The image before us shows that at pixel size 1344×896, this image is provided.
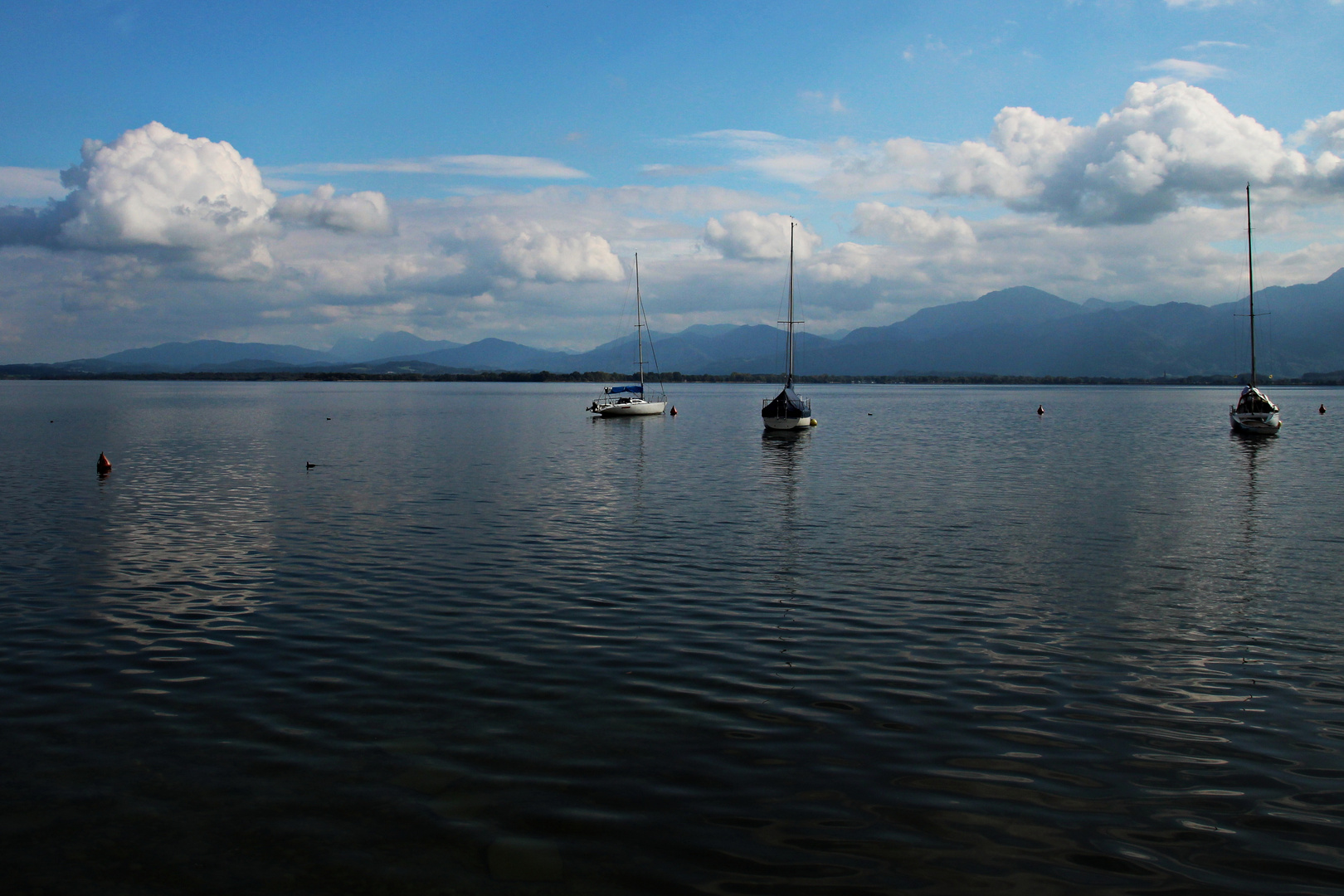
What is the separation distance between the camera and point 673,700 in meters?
12.8

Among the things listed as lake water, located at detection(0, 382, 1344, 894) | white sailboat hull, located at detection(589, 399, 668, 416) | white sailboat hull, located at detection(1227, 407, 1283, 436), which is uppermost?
white sailboat hull, located at detection(589, 399, 668, 416)

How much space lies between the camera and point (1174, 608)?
1831 centimetres

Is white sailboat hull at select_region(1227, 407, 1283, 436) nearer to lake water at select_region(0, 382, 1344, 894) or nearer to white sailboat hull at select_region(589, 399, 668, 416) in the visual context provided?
lake water at select_region(0, 382, 1344, 894)

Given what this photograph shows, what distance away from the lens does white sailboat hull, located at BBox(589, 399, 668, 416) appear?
100 metres

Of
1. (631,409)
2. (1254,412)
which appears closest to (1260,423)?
(1254,412)

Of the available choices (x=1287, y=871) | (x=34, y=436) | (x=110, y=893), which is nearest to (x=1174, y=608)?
(x=1287, y=871)

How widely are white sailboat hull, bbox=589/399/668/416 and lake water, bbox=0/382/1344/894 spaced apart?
68162 millimetres

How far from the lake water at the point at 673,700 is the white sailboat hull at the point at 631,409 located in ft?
224

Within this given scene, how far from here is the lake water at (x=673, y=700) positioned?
8648mm

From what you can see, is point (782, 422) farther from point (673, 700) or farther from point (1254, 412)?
point (673, 700)

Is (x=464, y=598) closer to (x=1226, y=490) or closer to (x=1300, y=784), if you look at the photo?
(x=1300, y=784)

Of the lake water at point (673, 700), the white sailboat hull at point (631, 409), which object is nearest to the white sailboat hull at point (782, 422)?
the white sailboat hull at point (631, 409)

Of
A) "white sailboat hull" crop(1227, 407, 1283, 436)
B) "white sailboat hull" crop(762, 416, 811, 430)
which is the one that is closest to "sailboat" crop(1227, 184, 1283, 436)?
"white sailboat hull" crop(1227, 407, 1283, 436)

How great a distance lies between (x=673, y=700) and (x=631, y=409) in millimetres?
89639
